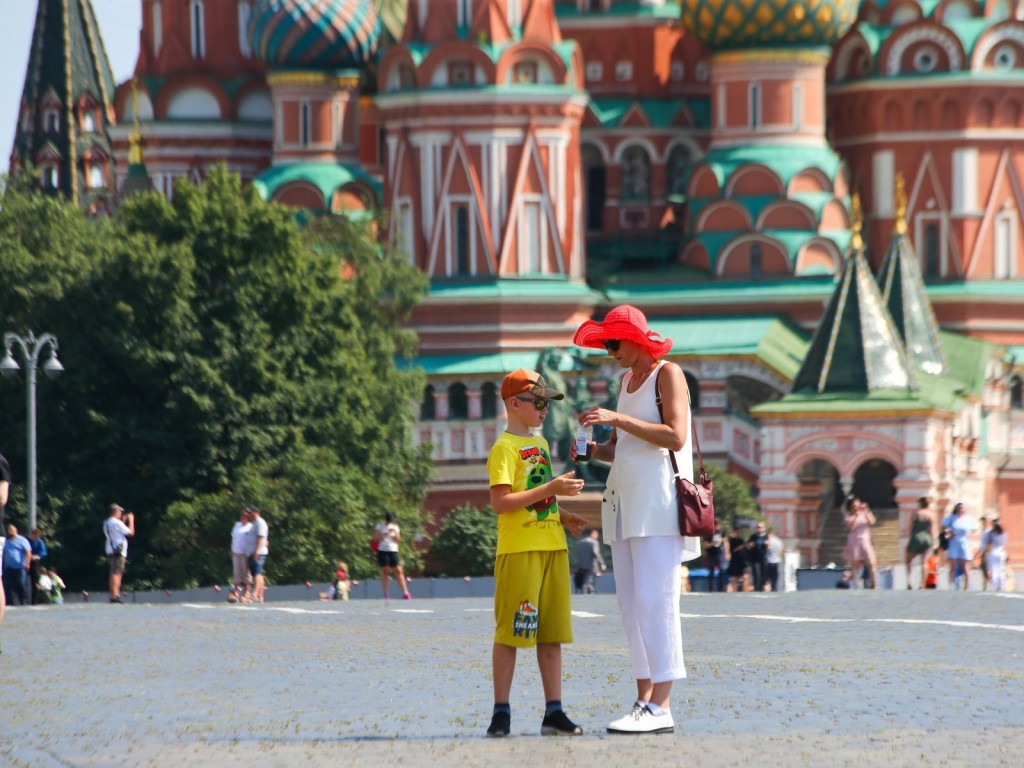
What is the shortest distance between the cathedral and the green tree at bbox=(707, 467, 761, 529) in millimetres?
978

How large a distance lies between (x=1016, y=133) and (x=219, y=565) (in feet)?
87.4

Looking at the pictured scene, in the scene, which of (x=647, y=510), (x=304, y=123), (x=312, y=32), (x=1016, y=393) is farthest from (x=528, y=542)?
(x=1016, y=393)

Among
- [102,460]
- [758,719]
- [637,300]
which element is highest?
[637,300]

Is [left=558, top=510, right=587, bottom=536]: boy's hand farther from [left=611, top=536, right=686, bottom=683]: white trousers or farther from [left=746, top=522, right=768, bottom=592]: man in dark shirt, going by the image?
[left=746, top=522, right=768, bottom=592]: man in dark shirt

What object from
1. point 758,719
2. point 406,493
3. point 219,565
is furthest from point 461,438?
point 758,719

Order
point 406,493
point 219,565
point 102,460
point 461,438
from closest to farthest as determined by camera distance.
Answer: point 219,565, point 102,460, point 406,493, point 461,438

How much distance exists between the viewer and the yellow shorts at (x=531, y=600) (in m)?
13.6

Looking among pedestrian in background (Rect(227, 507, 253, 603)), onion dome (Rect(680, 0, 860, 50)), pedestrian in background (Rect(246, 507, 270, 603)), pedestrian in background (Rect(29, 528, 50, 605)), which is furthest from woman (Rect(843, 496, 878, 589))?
onion dome (Rect(680, 0, 860, 50))

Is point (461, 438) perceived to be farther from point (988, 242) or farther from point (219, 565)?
point (219, 565)

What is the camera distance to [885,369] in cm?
5397

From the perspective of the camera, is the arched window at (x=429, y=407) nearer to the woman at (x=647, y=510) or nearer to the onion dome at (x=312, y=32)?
the onion dome at (x=312, y=32)

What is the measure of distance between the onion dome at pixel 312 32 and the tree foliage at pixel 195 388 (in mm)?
13541

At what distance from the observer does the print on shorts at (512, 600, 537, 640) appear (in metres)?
13.6

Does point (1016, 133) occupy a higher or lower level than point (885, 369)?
higher
